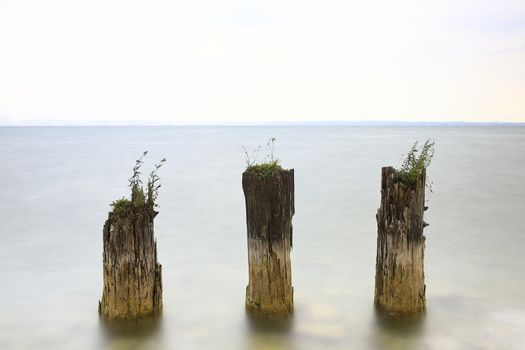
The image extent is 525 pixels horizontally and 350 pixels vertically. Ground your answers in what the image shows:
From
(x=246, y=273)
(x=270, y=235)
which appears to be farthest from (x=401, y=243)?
(x=246, y=273)

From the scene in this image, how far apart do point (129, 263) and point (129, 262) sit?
12mm

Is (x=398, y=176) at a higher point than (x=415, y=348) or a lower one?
higher

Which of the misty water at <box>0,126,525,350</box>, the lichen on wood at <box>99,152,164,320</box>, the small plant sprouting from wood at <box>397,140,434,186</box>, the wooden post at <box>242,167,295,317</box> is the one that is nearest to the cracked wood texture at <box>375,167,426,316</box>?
the small plant sprouting from wood at <box>397,140,434,186</box>

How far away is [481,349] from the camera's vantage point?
7.47 meters

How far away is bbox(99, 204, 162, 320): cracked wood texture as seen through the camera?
23.7 ft

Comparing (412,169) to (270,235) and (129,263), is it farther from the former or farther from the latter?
(129,263)

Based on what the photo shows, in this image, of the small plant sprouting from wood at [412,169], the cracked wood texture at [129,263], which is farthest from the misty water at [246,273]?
the small plant sprouting from wood at [412,169]

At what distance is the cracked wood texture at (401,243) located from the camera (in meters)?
7.34

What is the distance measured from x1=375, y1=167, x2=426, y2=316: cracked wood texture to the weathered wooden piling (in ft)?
9.44

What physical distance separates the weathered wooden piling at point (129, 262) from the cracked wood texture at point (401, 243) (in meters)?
2.88

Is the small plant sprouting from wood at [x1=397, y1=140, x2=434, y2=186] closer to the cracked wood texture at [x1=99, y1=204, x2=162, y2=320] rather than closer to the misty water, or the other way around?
the misty water

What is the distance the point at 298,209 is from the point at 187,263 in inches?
302

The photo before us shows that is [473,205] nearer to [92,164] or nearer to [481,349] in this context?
[481,349]

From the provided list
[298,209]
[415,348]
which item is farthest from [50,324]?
[298,209]
